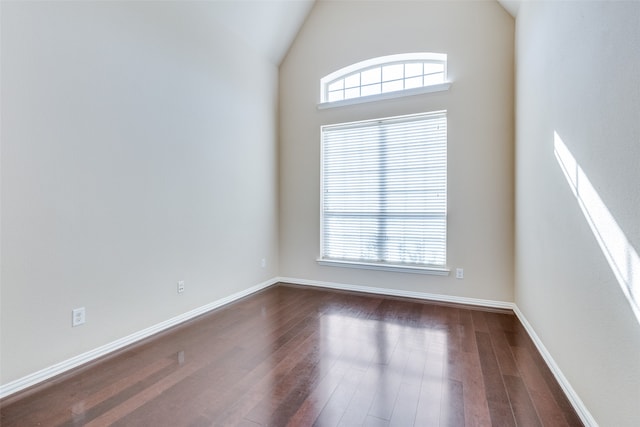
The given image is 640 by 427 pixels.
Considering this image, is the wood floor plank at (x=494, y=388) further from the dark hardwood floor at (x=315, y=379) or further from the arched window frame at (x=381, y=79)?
the arched window frame at (x=381, y=79)

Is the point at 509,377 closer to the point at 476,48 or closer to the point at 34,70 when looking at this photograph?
the point at 476,48

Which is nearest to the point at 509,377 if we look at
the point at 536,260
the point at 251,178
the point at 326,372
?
the point at 536,260

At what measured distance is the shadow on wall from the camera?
3.86 feet

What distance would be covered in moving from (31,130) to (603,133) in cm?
318

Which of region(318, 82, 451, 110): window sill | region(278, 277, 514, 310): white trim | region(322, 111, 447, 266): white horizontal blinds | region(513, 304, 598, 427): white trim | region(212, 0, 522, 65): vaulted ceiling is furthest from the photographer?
region(322, 111, 447, 266): white horizontal blinds

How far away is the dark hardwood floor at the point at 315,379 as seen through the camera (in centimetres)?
160

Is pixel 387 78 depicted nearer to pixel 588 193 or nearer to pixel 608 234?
pixel 588 193

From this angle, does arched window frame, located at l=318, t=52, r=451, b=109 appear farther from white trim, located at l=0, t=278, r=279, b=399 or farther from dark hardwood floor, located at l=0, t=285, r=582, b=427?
white trim, located at l=0, t=278, r=279, b=399

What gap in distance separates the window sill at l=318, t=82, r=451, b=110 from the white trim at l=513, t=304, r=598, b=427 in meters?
2.61

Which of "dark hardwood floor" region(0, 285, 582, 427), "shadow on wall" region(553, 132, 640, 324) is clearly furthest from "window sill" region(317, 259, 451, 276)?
"shadow on wall" region(553, 132, 640, 324)

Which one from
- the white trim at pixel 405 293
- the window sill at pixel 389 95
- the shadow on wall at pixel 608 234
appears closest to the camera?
the shadow on wall at pixel 608 234

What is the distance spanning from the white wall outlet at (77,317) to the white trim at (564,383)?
3143mm

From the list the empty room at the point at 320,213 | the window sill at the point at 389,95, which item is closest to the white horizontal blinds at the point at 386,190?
the empty room at the point at 320,213

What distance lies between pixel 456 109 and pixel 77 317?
4.05 m
